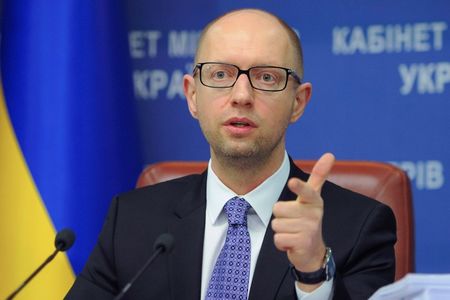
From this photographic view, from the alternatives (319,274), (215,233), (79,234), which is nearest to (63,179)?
(79,234)

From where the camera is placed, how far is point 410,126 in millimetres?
3496

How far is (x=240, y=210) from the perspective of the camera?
2.31 metres

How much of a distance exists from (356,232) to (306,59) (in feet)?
4.67

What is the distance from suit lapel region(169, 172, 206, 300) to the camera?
2254 mm

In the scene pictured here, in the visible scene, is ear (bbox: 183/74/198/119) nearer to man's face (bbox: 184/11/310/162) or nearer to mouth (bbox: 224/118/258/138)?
man's face (bbox: 184/11/310/162)

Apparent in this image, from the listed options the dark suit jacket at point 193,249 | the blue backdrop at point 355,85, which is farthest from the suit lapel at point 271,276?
the blue backdrop at point 355,85

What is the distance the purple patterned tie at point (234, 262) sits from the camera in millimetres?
2207

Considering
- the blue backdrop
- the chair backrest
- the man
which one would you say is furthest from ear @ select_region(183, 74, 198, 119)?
the blue backdrop

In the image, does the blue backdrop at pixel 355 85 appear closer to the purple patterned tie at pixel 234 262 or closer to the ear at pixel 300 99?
the ear at pixel 300 99

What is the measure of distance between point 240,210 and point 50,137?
1206 millimetres

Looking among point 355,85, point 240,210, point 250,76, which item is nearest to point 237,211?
point 240,210

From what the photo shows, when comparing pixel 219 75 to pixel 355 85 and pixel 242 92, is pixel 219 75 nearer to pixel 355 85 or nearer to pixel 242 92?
pixel 242 92

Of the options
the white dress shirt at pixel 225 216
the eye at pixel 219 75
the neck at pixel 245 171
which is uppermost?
the eye at pixel 219 75

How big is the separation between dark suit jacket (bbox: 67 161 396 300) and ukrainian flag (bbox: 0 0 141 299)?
0.85 meters
